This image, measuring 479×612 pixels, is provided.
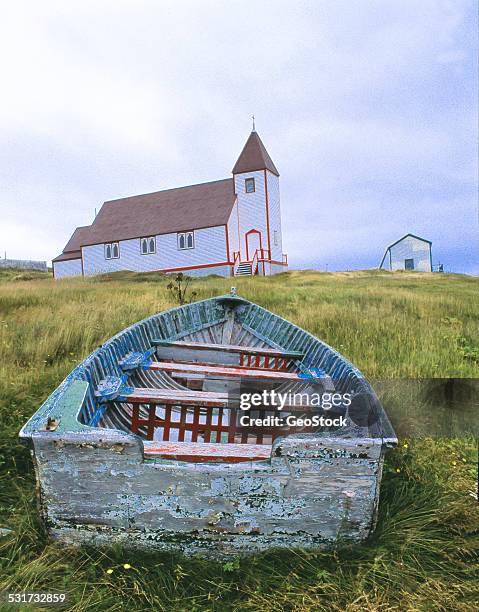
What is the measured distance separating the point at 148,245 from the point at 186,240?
318cm

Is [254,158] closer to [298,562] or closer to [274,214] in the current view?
[274,214]

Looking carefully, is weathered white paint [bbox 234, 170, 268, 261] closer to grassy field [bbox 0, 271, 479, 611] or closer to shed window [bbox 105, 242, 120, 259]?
shed window [bbox 105, 242, 120, 259]

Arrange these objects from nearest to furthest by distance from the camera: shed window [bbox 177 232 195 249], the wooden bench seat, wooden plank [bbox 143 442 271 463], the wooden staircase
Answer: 1. wooden plank [bbox 143 442 271 463]
2. the wooden bench seat
3. the wooden staircase
4. shed window [bbox 177 232 195 249]

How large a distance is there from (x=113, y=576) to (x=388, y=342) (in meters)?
5.84

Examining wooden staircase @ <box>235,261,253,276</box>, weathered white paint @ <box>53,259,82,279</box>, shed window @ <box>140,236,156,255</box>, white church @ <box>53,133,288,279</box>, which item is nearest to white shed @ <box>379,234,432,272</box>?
white church @ <box>53,133,288,279</box>

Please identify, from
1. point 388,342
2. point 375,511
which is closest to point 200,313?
point 388,342

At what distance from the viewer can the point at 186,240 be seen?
98.1ft

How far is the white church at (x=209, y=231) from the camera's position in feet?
95.3

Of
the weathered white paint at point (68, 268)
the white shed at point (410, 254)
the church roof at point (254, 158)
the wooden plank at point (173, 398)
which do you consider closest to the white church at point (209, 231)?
the church roof at point (254, 158)

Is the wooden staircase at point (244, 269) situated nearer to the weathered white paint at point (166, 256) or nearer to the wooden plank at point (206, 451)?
the weathered white paint at point (166, 256)

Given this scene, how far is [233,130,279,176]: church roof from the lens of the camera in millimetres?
29328

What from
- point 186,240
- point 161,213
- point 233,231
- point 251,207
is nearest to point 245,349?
point 233,231

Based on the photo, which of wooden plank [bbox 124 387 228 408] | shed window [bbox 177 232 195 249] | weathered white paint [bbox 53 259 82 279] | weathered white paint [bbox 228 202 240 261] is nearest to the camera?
wooden plank [bbox 124 387 228 408]

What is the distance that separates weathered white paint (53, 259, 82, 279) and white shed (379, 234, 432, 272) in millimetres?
27876
